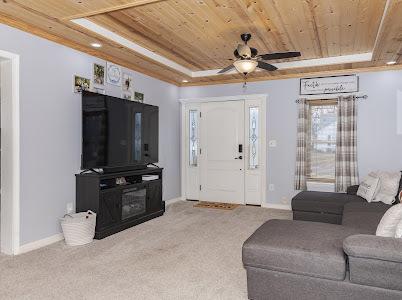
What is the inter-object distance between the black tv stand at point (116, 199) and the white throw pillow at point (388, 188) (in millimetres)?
3177

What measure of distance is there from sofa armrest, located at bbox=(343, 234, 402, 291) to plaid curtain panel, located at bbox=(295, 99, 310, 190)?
3.57 meters

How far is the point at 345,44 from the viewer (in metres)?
4.30

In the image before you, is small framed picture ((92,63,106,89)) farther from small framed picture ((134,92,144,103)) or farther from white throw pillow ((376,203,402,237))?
white throw pillow ((376,203,402,237))

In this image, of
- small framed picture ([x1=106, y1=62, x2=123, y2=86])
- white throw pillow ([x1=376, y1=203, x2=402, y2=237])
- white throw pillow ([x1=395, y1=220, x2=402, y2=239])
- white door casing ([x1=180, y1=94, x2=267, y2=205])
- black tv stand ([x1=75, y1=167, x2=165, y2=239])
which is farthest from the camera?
white door casing ([x1=180, y1=94, x2=267, y2=205])

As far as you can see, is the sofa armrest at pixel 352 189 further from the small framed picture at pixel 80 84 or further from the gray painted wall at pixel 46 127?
the small framed picture at pixel 80 84

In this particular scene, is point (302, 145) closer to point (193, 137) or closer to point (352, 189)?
point (352, 189)

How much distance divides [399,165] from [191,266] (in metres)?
3.93

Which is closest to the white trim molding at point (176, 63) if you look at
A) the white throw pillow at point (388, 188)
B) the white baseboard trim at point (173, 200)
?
the white throw pillow at point (388, 188)

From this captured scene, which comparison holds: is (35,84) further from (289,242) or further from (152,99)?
(289,242)

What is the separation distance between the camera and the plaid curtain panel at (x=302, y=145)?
556 centimetres

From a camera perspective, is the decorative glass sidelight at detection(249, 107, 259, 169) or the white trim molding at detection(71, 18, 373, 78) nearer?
the white trim molding at detection(71, 18, 373, 78)

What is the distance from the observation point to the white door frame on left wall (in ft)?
11.0

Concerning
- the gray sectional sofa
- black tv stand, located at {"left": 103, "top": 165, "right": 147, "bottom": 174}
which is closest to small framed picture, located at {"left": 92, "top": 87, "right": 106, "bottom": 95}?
black tv stand, located at {"left": 103, "top": 165, "right": 147, "bottom": 174}

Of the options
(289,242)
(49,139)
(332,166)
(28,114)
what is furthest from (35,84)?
(332,166)
